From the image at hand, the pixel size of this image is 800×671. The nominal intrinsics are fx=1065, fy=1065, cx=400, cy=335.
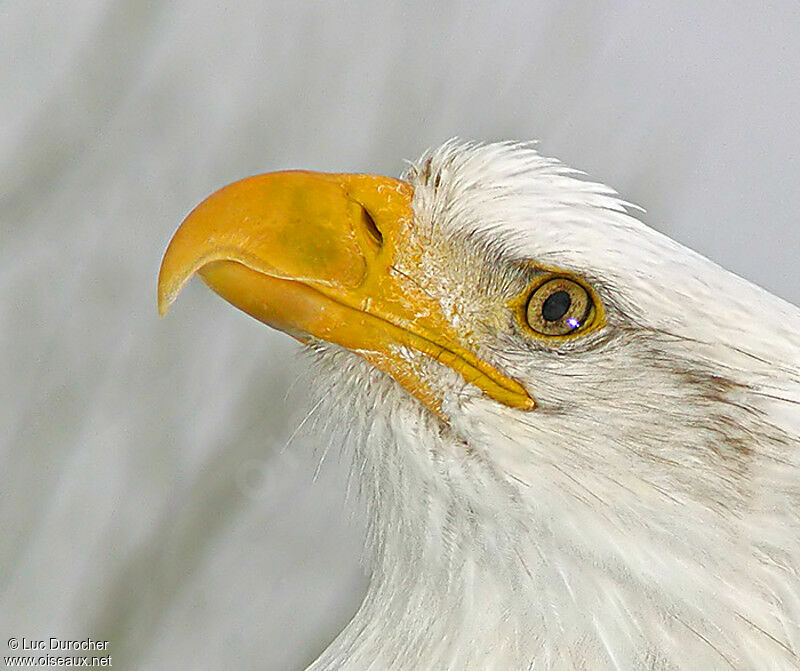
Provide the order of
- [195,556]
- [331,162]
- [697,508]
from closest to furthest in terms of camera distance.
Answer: [697,508] → [195,556] → [331,162]

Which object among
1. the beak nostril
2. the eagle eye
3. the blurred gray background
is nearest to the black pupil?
the eagle eye

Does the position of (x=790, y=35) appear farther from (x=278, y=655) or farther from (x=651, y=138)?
(x=278, y=655)

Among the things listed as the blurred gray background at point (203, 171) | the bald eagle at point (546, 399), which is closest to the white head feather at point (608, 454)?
the bald eagle at point (546, 399)

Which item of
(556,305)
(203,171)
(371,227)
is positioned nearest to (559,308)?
(556,305)

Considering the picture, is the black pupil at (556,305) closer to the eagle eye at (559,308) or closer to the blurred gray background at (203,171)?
the eagle eye at (559,308)

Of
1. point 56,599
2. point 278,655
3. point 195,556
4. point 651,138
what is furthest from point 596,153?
point 56,599

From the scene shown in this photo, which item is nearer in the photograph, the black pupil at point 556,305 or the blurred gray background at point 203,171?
the black pupil at point 556,305
